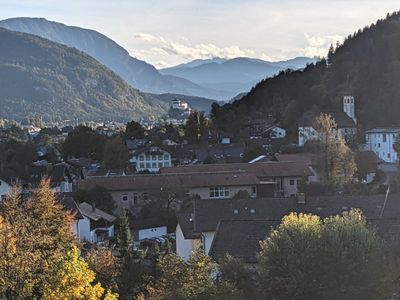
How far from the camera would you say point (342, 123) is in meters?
70.1

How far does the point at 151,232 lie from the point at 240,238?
17.4 m

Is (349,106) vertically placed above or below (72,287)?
above

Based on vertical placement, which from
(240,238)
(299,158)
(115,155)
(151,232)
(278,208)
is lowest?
(151,232)

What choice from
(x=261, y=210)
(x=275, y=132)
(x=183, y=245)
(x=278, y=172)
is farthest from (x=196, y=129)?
(x=261, y=210)

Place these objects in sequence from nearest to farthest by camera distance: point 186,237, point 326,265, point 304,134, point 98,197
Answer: point 326,265, point 186,237, point 98,197, point 304,134

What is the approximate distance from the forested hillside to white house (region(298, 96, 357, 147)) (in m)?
2.89

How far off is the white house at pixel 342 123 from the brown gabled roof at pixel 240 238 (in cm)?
4078

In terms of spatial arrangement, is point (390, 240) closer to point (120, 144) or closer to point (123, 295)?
point (123, 295)

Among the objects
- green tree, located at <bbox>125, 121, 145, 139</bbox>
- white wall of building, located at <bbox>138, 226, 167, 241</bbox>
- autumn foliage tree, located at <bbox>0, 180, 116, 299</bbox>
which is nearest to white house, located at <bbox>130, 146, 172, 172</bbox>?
green tree, located at <bbox>125, 121, 145, 139</bbox>

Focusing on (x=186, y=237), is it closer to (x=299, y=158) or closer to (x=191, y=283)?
(x=191, y=283)

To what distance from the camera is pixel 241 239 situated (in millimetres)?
21516

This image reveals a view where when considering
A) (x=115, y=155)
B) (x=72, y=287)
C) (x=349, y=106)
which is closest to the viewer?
(x=72, y=287)

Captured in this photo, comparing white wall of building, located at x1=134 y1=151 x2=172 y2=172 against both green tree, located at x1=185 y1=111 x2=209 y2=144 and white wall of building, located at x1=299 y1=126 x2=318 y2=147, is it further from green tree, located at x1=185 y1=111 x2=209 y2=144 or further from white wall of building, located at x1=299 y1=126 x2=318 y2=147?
white wall of building, located at x1=299 y1=126 x2=318 y2=147

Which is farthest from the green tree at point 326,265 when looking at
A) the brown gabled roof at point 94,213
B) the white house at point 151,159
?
the white house at point 151,159
